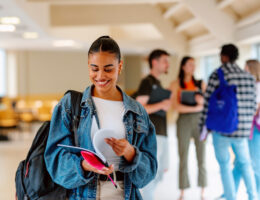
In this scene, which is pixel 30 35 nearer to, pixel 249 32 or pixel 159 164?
pixel 249 32

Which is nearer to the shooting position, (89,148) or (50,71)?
(89,148)

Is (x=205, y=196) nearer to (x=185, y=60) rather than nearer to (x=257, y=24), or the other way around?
(x=185, y=60)

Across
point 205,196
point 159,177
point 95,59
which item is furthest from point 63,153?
point 205,196

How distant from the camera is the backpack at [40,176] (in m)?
1.63

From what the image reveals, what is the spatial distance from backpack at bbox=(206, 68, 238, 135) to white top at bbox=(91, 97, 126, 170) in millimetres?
2057

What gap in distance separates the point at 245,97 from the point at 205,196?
5.41ft

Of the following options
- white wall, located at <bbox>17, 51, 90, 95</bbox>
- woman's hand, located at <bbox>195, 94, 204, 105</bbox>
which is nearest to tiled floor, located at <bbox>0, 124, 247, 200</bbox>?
woman's hand, located at <bbox>195, 94, 204, 105</bbox>

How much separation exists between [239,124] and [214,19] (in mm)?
3685

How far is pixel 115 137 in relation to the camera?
1528 millimetres

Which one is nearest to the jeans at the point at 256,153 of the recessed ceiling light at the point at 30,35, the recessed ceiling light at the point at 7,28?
the recessed ceiling light at the point at 7,28

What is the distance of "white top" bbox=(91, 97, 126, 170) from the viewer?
1.62 meters

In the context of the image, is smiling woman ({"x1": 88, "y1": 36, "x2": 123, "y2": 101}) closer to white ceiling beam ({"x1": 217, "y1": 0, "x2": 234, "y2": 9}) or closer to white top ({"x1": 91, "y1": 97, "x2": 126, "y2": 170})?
white top ({"x1": 91, "y1": 97, "x2": 126, "y2": 170})

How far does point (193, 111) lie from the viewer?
4262 mm

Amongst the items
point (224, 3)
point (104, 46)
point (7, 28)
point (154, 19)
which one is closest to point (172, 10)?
point (154, 19)
